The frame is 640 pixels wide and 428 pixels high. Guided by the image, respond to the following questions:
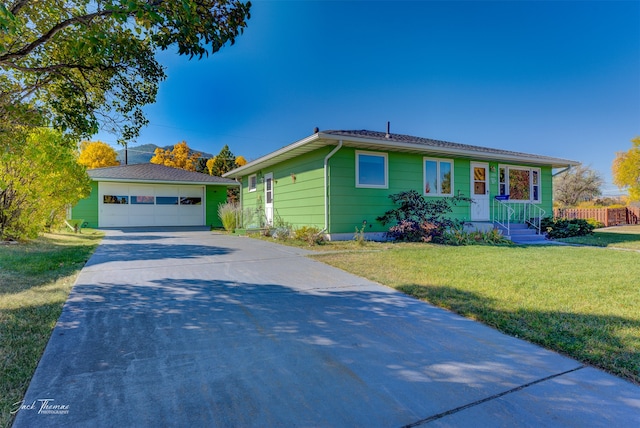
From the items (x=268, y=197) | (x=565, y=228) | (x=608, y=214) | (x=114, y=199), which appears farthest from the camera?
(x=608, y=214)

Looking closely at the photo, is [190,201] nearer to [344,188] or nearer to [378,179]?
[344,188]

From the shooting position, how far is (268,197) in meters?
13.6

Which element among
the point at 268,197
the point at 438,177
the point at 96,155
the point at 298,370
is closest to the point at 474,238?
the point at 438,177

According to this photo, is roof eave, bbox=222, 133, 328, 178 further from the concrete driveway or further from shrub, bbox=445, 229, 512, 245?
the concrete driveway

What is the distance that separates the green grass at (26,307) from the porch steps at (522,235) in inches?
454

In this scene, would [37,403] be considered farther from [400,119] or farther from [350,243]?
[400,119]

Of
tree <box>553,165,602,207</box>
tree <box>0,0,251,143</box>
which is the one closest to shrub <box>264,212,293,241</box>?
tree <box>0,0,251,143</box>

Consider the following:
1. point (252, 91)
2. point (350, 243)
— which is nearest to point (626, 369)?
point (350, 243)

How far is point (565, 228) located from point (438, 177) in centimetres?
539

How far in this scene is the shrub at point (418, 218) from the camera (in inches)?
368

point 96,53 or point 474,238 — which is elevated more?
point 96,53

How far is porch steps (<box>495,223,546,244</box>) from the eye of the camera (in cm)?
1070

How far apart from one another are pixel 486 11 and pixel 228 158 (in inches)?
1046

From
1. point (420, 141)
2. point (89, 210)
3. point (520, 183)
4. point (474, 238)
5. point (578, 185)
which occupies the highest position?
point (578, 185)
